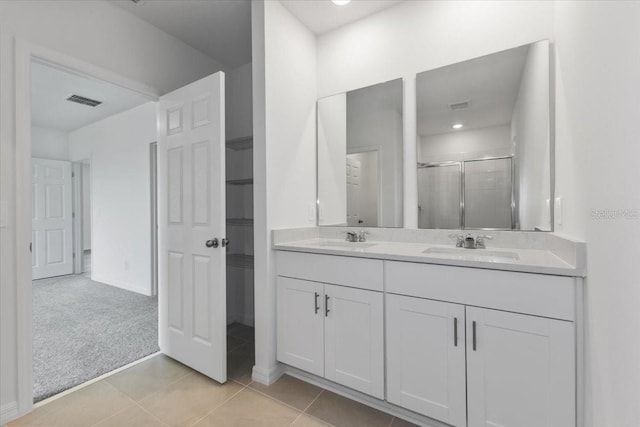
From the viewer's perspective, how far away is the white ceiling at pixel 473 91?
1707mm

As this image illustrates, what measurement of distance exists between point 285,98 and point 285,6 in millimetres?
659

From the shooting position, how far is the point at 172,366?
2.09m

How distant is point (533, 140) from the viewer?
1.63 meters

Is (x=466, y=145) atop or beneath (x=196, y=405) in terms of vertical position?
atop

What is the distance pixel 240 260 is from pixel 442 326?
1891 millimetres

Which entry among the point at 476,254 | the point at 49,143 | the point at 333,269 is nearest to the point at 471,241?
the point at 476,254

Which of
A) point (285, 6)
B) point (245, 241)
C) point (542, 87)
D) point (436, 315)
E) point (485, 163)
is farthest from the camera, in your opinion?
point (245, 241)

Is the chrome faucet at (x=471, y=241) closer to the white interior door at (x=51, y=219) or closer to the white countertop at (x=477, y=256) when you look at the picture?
the white countertop at (x=477, y=256)

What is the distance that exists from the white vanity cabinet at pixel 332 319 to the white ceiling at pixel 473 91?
1103 mm

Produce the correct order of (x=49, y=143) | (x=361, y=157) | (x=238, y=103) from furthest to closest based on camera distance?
(x=49, y=143) < (x=238, y=103) < (x=361, y=157)

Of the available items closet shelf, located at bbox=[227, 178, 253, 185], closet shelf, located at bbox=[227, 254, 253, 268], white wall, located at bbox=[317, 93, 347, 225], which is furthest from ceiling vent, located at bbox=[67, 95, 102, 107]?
white wall, located at bbox=[317, 93, 347, 225]

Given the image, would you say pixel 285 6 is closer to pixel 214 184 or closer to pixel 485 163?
pixel 214 184

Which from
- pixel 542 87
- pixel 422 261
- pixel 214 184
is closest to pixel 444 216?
pixel 422 261

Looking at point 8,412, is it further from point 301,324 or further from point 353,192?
point 353,192
